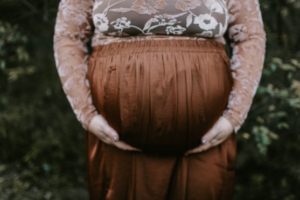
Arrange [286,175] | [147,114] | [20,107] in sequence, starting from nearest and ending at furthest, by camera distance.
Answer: [147,114] → [286,175] → [20,107]

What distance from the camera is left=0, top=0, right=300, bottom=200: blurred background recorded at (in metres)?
1.42

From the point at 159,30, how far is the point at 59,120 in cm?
133

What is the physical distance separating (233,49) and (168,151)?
49cm

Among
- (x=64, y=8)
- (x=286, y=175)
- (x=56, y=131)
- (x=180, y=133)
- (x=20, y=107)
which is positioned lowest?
(x=286, y=175)

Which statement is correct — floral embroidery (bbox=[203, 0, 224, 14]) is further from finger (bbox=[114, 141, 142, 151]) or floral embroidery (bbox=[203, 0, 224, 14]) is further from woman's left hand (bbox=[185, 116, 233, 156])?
finger (bbox=[114, 141, 142, 151])

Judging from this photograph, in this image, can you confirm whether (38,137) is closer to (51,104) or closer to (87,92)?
(51,104)

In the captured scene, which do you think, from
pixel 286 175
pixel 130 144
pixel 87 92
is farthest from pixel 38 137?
pixel 286 175

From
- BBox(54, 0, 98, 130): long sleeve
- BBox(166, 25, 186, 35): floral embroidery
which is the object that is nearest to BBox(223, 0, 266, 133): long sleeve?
BBox(166, 25, 186, 35): floral embroidery

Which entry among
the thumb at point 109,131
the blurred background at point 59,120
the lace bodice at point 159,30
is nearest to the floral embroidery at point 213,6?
the lace bodice at point 159,30

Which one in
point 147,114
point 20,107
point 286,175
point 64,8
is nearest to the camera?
point 147,114

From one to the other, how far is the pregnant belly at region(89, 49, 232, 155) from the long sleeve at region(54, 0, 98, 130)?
115mm

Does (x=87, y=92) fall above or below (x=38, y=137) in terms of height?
above

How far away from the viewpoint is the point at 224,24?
2.54ft

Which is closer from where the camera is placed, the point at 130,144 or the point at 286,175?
the point at 130,144
